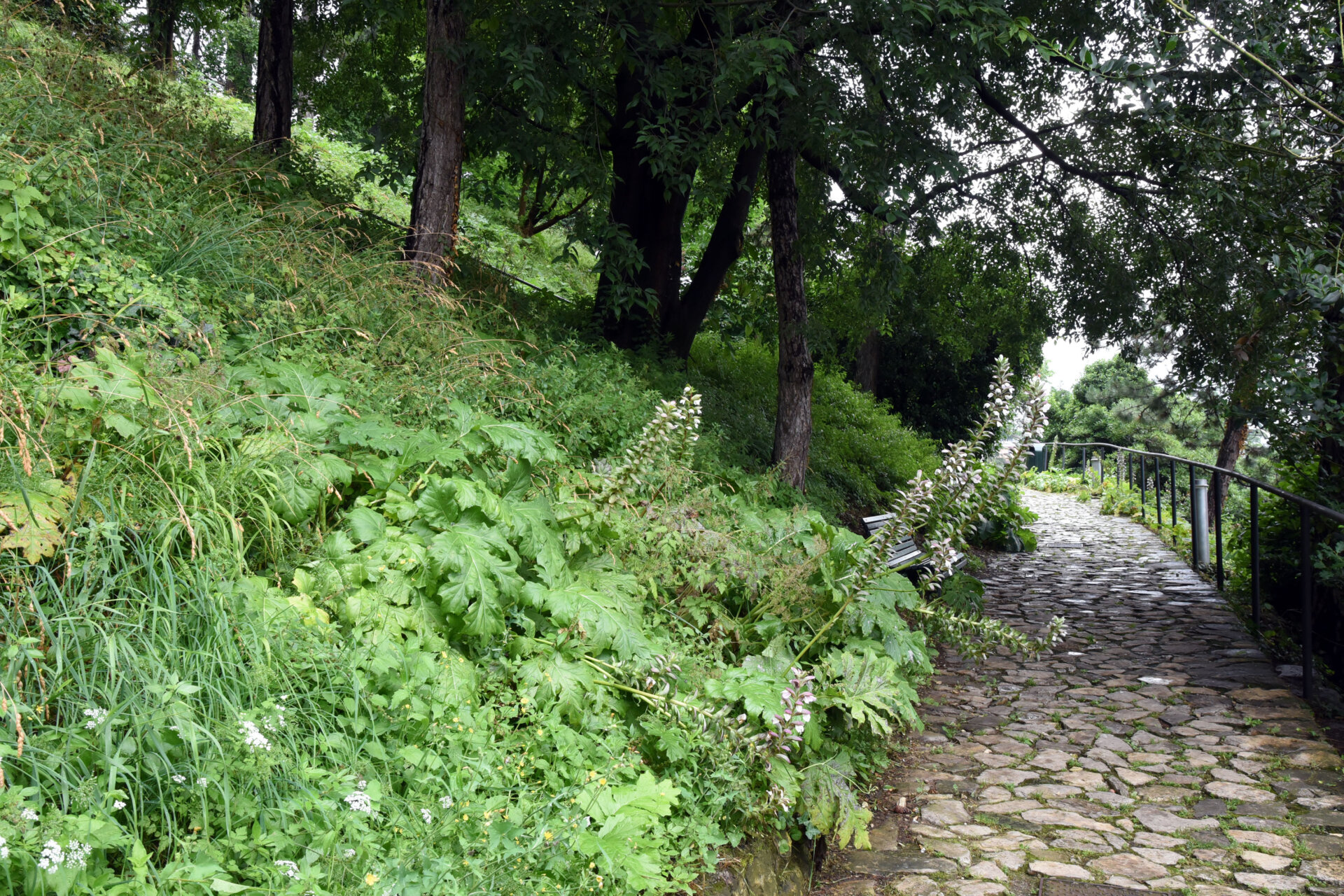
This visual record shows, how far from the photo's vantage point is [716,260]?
1020 centimetres

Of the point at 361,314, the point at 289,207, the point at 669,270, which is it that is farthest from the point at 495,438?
the point at 669,270

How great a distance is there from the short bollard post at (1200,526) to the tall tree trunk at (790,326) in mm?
4051

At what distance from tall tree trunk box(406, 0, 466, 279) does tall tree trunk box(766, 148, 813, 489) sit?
2777mm

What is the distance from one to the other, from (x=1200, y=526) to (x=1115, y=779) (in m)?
5.82

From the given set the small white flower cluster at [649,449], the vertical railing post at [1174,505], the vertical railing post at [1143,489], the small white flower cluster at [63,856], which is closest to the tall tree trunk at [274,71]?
the small white flower cluster at [649,449]

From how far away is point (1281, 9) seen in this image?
19.4 feet

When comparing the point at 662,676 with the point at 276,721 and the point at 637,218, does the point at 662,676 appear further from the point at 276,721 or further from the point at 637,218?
the point at 637,218

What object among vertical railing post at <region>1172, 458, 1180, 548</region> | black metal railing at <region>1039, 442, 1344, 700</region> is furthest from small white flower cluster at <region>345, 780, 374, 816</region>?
vertical railing post at <region>1172, 458, 1180, 548</region>

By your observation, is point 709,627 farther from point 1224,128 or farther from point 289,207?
point 1224,128

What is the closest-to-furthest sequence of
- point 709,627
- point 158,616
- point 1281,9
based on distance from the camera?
point 158,616 → point 709,627 → point 1281,9

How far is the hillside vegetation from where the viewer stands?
2.16 m

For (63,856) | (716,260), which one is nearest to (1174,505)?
(716,260)

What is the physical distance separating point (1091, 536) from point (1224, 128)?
6.99 m

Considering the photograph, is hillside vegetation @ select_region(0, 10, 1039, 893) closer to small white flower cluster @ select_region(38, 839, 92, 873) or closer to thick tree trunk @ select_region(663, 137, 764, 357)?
small white flower cluster @ select_region(38, 839, 92, 873)
